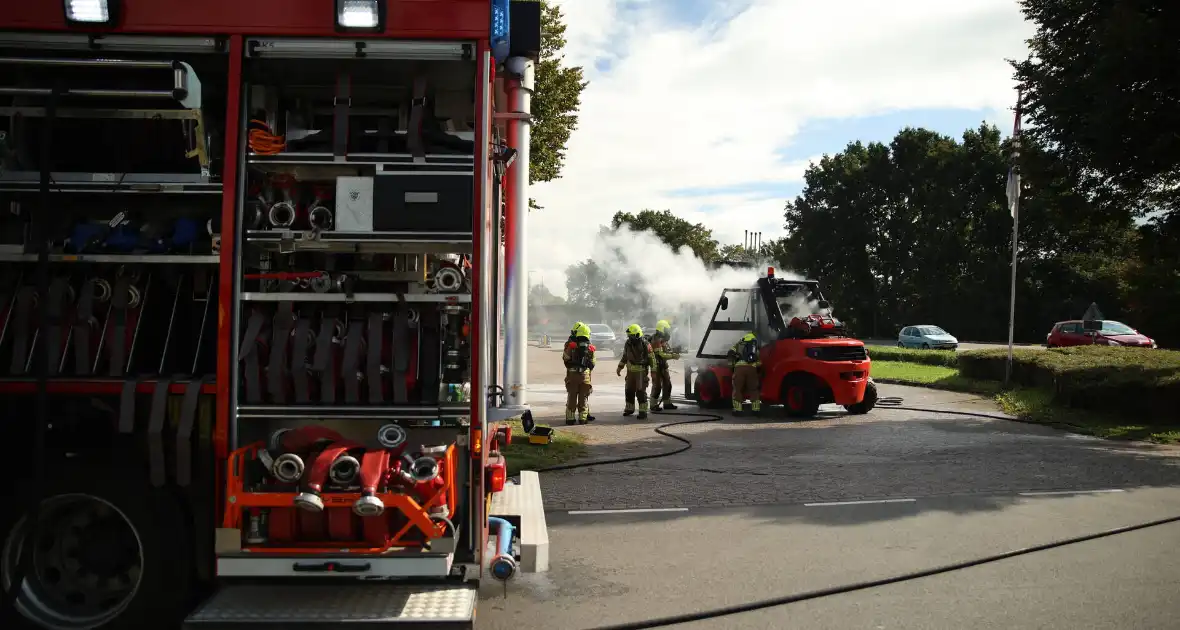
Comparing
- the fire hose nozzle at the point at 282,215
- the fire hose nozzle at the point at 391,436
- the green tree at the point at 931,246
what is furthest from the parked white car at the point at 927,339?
the fire hose nozzle at the point at 282,215

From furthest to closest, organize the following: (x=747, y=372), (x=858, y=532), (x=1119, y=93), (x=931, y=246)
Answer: (x=931, y=246) < (x=747, y=372) < (x=1119, y=93) < (x=858, y=532)

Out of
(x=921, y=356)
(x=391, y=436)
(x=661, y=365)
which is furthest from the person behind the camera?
(x=921, y=356)

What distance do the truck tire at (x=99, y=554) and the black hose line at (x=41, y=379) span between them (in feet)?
0.12

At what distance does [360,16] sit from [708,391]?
12504 mm

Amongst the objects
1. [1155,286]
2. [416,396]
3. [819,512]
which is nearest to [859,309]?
[1155,286]

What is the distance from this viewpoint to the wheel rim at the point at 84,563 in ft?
14.0

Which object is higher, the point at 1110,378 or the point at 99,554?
the point at 1110,378

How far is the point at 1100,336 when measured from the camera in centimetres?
3319

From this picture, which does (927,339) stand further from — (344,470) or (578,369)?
(344,470)

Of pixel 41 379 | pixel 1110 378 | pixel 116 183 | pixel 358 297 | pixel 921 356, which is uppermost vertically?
pixel 116 183

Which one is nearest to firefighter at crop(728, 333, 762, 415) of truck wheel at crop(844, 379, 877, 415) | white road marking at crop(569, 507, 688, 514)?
truck wheel at crop(844, 379, 877, 415)

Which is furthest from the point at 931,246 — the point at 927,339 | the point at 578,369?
the point at 578,369

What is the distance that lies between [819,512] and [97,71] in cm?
614

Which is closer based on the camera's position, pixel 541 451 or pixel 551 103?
pixel 541 451
